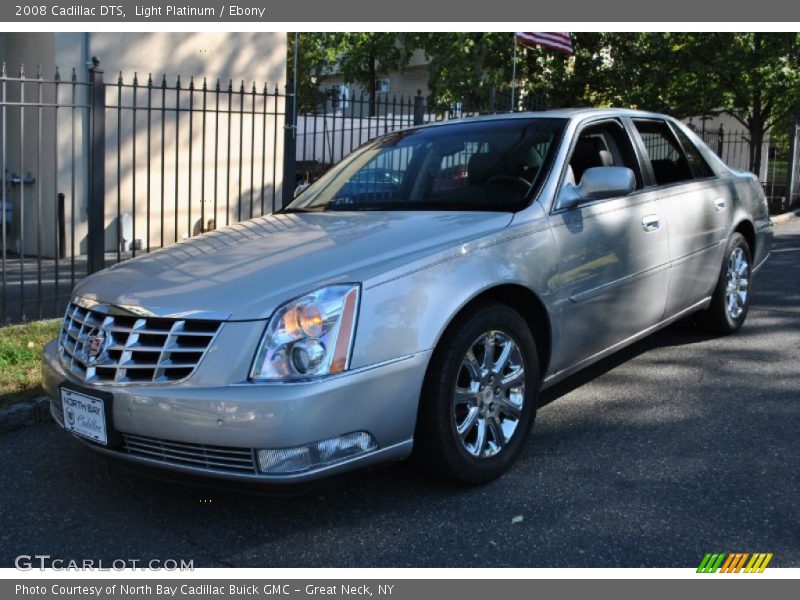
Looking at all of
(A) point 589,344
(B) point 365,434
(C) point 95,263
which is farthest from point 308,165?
(B) point 365,434

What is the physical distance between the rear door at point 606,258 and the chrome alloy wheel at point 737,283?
1.24m

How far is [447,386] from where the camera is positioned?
3.40 m

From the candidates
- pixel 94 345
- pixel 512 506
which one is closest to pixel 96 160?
pixel 94 345

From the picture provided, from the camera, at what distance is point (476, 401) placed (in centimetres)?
364

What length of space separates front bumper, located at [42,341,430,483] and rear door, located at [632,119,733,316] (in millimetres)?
2546

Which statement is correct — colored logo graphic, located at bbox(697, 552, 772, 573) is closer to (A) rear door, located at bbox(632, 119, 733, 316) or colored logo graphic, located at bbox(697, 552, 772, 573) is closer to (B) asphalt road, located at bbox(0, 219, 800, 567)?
(B) asphalt road, located at bbox(0, 219, 800, 567)

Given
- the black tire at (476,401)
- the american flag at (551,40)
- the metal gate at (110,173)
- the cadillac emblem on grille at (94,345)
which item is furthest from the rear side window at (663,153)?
Answer: the american flag at (551,40)

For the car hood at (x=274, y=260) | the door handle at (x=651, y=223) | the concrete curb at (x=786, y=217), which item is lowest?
the concrete curb at (x=786, y=217)

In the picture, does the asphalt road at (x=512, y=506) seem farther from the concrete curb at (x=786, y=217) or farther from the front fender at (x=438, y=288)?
the concrete curb at (x=786, y=217)

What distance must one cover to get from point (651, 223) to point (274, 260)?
96.0 inches

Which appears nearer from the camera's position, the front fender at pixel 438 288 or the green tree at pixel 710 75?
the front fender at pixel 438 288

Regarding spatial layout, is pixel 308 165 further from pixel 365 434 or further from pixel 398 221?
pixel 365 434

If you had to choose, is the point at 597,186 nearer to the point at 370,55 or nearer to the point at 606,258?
the point at 606,258

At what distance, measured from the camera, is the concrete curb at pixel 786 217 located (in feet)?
49.1
